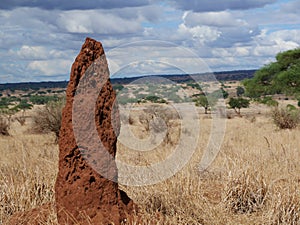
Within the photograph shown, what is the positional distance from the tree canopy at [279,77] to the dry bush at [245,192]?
1747 cm

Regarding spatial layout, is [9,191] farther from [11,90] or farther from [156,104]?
[11,90]

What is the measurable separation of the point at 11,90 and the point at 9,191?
82.8m

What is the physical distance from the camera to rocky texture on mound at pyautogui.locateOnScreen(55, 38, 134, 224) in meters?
3.76

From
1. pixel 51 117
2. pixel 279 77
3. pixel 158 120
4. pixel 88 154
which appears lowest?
Answer: pixel 158 120

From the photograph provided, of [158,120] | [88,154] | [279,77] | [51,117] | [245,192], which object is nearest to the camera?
[88,154]

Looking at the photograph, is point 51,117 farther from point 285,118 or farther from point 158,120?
point 285,118

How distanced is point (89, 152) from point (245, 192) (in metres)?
1.75

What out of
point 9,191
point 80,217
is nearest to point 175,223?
point 80,217

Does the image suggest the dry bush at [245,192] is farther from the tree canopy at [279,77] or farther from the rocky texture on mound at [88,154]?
the tree canopy at [279,77]

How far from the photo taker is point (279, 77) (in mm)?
21359

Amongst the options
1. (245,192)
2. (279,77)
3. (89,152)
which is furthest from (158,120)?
(89,152)

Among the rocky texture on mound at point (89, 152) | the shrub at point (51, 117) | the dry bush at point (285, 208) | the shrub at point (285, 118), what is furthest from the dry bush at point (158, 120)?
the rocky texture on mound at point (89, 152)

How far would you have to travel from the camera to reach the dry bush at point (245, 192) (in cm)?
445

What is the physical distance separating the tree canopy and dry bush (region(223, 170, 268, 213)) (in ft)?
57.3
